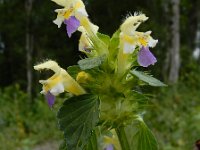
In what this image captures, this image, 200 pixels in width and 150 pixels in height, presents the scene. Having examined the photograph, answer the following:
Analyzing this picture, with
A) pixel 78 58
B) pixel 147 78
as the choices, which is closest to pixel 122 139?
pixel 147 78

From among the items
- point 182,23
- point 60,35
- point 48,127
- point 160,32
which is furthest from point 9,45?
point 48,127

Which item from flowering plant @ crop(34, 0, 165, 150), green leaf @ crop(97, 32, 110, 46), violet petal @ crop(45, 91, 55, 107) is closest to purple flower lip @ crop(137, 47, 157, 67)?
flowering plant @ crop(34, 0, 165, 150)

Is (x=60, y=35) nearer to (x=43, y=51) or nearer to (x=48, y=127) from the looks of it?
(x=43, y=51)

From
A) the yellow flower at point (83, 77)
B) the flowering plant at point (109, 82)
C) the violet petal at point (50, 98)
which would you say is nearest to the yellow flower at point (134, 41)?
the flowering plant at point (109, 82)

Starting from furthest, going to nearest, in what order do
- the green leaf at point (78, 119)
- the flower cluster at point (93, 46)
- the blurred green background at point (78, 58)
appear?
1. the blurred green background at point (78, 58)
2. the flower cluster at point (93, 46)
3. the green leaf at point (78, 119)

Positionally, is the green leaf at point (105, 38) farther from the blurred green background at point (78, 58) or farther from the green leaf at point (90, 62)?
the blurred green background at point (78, 58)

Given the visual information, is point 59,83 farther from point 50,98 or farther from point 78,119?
point 78,119
